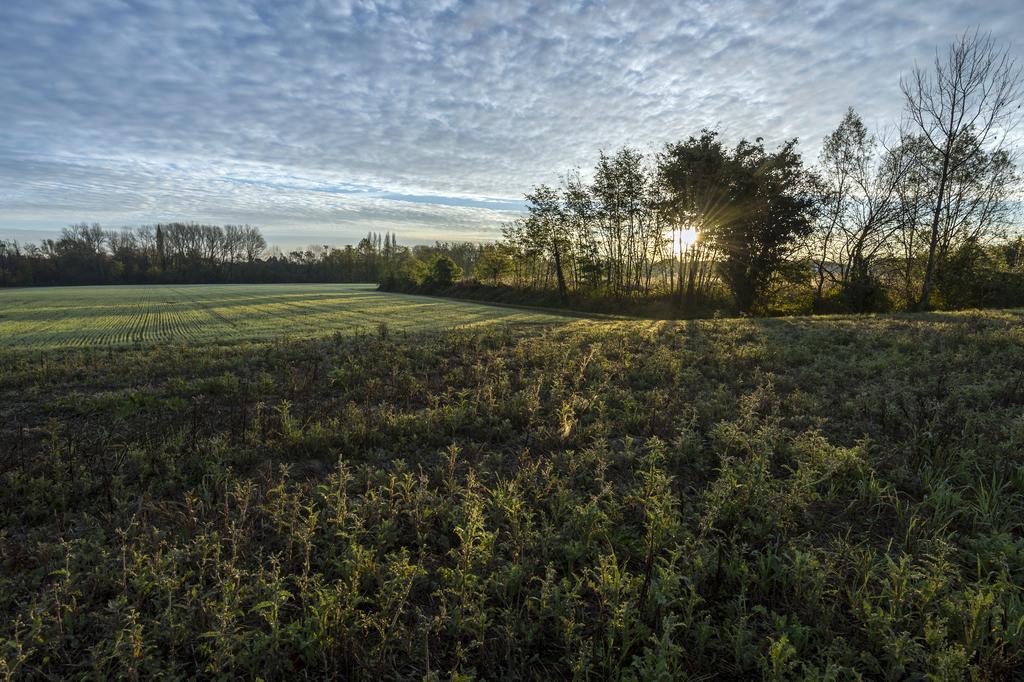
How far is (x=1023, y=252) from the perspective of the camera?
34.9 meters

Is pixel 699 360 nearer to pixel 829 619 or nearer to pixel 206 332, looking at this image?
pixel 829 619

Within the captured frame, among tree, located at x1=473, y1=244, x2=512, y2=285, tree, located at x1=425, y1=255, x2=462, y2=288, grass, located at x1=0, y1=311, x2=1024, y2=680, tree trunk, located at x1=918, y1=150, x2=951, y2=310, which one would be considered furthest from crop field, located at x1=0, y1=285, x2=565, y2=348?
tree, located at x1=425, y1=255, x2=462, y2=288

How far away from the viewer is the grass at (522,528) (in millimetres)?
2881

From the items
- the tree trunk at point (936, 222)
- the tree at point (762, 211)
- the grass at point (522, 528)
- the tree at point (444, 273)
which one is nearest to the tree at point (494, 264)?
the tree at point (444, 273)

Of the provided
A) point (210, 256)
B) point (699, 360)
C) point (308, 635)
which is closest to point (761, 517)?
point (308, 635)

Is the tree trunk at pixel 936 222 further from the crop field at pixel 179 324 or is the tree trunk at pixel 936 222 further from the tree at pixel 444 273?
the tree at pixel 444 273

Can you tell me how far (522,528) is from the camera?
13.9ft

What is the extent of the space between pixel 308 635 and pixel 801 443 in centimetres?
534

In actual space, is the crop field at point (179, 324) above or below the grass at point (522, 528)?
below

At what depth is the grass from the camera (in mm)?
2881

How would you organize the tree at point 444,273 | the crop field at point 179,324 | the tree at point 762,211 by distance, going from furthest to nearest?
the tree at point 444,273 → the tree at point 762,211 → the crop field at point 179,324

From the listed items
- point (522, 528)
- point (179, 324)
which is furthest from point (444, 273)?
point (522, 528)

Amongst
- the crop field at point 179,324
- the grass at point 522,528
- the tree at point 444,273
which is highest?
the tree at point 444,273

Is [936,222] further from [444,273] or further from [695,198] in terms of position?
[444,273]
